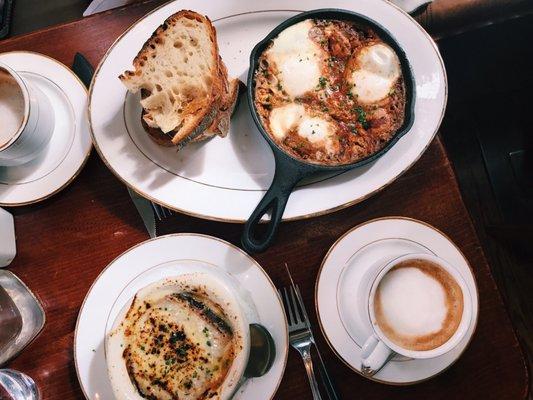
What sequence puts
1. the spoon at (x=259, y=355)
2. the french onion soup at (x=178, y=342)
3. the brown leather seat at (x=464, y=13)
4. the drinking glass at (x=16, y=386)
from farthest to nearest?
the brown leather seat at (x=464, y=13)
the drinking glass at (x=16, y=386)
the spoon at (x=259, y=355)
the french onion soup at (x=178, y=342)

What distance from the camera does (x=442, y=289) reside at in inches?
58.0

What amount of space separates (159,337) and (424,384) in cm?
80

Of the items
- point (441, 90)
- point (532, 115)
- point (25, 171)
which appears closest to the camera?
point (441, 90)

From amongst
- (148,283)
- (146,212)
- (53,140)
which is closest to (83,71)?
(53,140)

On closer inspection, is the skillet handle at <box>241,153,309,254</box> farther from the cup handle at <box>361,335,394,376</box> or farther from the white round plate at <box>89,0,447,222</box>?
the cup handle at <box>361,335,394,376</box>

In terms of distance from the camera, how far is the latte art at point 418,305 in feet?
4.76

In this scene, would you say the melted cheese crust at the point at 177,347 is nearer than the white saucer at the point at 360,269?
Yes

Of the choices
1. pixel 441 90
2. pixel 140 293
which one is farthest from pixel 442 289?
pixel 140 293

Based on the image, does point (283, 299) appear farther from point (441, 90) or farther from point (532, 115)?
point (532, 115)

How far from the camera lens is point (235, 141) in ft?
5.52

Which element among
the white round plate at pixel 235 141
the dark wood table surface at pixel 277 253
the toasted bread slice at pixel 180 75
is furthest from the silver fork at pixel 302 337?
the toasted bread slice at pixel 180 75

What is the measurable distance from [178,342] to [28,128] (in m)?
0.75

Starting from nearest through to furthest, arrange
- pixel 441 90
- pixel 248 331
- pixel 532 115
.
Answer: pixel 248 331
pixel 441 90
pixel 532 115

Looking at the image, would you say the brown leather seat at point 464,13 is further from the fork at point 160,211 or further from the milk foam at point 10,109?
the milk foam at point 10,109
